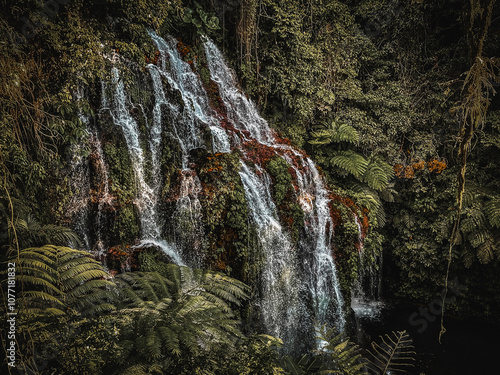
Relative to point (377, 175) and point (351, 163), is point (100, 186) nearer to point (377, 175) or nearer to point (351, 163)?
point (351, 163)

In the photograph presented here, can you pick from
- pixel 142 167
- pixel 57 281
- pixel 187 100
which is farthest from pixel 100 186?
pixel 187 100

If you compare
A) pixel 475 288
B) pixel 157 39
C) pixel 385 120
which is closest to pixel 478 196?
pixel 475 288

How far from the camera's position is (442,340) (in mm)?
7691

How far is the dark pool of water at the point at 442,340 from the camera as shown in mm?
6762

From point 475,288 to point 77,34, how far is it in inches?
447

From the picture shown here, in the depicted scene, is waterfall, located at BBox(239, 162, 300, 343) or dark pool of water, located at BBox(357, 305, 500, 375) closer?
waterfall, located at BBox(239, 162, 300, 343)

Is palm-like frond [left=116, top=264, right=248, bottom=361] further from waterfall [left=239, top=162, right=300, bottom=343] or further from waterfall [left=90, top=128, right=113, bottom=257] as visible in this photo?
waterfall [left=239, top=162, right=300, bottom=343]

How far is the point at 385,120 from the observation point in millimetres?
9438

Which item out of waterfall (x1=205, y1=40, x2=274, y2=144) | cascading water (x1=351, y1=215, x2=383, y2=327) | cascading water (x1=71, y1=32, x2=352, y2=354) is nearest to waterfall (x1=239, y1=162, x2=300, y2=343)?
cascading water (x1=71, y1=32, x2=352, y2=354)

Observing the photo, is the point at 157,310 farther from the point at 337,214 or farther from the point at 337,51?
the point at 337,51

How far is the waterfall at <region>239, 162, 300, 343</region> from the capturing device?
5.65 metres

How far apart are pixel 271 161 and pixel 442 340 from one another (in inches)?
259

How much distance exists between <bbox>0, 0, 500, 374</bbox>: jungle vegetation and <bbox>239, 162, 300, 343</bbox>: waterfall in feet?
1.52

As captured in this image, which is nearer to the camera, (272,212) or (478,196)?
→ (272,212)
